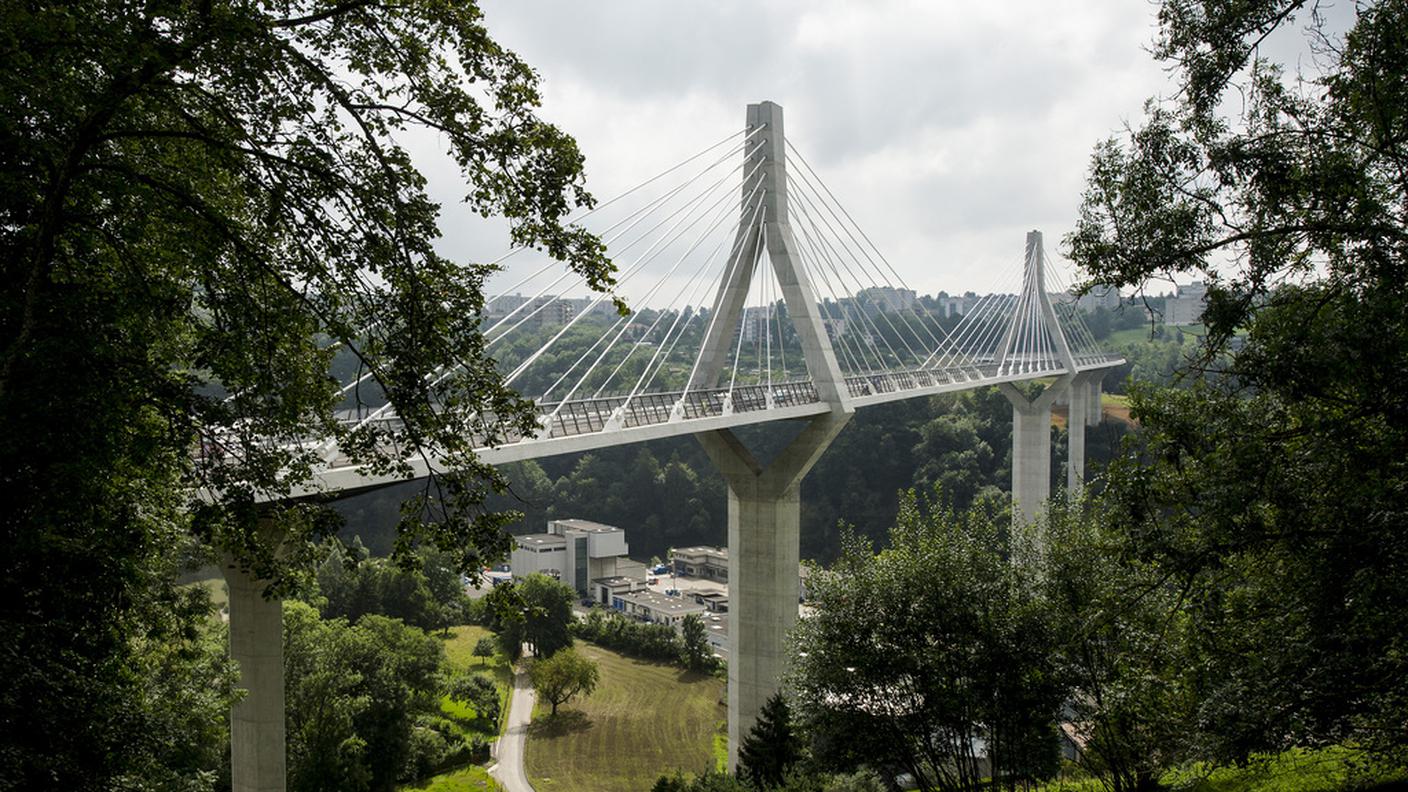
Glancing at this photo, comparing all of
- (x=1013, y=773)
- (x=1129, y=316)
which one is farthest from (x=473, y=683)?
(x=1129, y=316)

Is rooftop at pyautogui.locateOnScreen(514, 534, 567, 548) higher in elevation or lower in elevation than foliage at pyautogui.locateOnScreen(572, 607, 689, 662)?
higher

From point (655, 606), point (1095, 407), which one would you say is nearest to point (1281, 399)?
point (655, 606)

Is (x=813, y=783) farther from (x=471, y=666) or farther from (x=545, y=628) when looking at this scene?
(x=471, y=666)

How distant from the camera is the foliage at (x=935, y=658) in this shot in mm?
13070

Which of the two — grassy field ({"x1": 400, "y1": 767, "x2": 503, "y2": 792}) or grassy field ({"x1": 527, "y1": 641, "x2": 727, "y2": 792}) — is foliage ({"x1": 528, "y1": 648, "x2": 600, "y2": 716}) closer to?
grassy field ({"x1": 527, "y1": 641, "x2": 727, "y2": 792})

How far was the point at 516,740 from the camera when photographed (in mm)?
36469

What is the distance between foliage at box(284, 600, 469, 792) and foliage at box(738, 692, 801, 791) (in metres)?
12.1

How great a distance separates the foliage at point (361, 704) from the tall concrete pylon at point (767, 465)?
10.3m

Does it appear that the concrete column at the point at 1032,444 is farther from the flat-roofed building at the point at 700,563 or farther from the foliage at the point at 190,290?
the foliage at the point at 190,290

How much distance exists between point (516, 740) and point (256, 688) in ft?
75.3

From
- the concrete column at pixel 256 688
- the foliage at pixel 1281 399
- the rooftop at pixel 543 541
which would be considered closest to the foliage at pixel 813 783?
the foliage at pixel 1281 399

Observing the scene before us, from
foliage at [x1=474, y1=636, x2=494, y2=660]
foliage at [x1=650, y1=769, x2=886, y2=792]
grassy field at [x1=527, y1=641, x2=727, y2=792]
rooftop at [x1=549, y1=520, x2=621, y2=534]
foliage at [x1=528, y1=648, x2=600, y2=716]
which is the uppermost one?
foliage at [x1=650, y1=769, x2=886, y2=792]

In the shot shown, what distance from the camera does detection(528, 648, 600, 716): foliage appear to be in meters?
38.8

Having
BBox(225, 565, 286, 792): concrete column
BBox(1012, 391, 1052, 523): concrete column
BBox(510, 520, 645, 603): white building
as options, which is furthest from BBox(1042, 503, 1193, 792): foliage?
BBox(510, 520, 645, 603): white building
